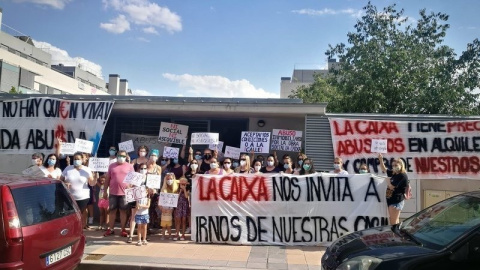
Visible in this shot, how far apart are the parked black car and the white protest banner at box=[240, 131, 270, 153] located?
4923 mm

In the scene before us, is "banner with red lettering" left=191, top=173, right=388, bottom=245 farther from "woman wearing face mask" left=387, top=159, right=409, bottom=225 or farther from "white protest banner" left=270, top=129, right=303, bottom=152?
"white protest banner" left=270, top=129, right=303, bottom=152

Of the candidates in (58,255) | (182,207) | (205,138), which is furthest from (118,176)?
(58,255)

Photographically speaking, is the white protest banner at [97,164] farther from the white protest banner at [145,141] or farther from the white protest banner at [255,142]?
the white protest banner at [255,142]

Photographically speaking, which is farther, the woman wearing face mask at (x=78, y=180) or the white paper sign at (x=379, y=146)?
the white paper sign at (x=379, y=146)

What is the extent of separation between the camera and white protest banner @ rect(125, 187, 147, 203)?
24.0 ft

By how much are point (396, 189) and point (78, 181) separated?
640cm

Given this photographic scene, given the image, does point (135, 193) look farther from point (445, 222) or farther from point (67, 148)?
point (445, 222)

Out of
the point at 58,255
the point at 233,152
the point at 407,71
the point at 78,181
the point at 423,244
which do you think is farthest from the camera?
the point at 407,71

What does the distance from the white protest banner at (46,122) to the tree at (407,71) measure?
39.9ft

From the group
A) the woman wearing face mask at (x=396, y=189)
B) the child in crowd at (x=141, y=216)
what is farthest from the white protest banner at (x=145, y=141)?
the woman wearing face mask at (x=396, y=189)

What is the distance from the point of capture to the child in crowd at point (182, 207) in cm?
779

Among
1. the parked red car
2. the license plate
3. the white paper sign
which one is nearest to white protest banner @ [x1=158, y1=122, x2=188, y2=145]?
the white paper sign

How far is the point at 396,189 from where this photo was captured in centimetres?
707

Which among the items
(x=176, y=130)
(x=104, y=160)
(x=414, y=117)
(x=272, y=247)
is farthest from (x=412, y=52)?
(x=104, y=160)
